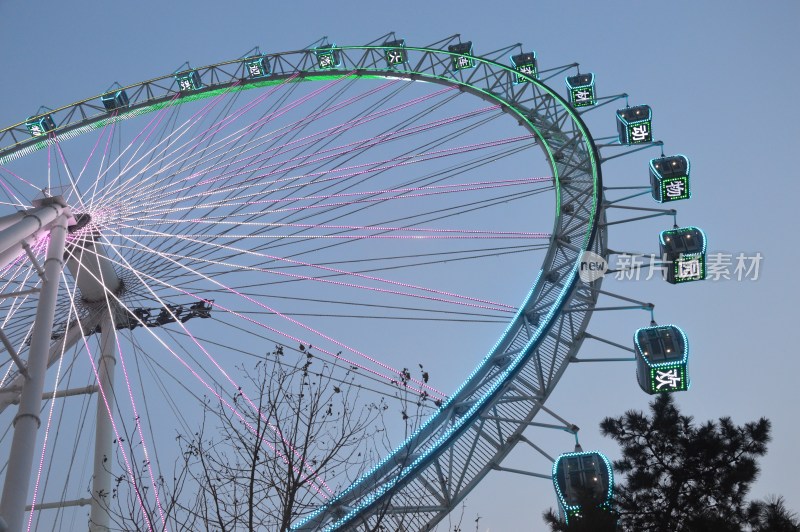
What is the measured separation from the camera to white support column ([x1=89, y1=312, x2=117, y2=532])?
53.9 feet

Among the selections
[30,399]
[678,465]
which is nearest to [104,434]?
[30,399]

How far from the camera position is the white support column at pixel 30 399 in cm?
1117

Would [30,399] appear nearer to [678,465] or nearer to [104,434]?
[104,434]

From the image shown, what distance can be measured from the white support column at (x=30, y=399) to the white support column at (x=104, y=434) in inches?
102

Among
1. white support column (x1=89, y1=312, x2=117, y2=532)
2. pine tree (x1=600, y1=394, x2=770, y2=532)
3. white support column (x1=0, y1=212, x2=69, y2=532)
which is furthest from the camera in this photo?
white support column (x1=89, y1=312, x2=117, y2=532)

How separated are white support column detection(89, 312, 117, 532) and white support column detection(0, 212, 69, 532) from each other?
2583 millimetres

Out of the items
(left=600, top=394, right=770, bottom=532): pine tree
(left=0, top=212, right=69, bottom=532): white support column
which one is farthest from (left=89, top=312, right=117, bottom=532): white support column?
(left=600, top=394, right=770, bottom=532): pine tree

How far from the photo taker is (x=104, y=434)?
1764 centimetres

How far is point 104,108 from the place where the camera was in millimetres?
24531

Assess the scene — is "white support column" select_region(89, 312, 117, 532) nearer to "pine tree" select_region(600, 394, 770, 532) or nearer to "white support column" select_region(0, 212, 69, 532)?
"white support column" select_region(0, 212, 69, 532)

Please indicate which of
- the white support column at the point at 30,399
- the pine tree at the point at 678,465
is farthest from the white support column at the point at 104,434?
the pine tree at the point at 678,465

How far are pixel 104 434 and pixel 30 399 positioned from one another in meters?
5.41

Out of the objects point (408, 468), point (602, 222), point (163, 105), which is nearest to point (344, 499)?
point (408, 468)

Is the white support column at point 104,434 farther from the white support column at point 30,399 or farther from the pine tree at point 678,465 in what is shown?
the pine tree at point 678,465
